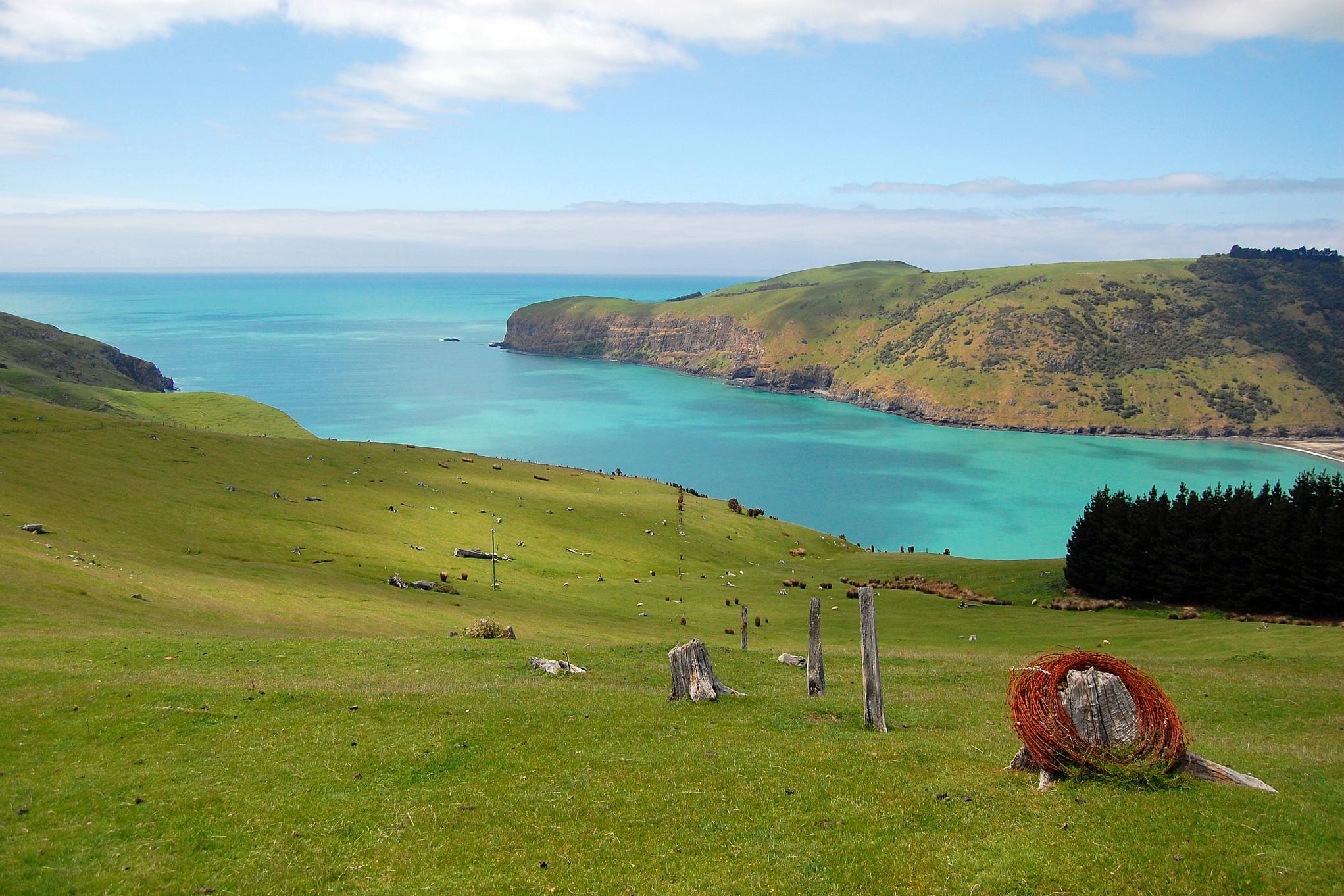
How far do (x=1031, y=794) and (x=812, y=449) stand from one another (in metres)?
169

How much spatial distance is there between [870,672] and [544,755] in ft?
21.3

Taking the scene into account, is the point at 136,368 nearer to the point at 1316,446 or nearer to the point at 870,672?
the point at 870,672

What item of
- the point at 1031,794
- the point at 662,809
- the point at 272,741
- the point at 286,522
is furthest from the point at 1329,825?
the point at 286,522

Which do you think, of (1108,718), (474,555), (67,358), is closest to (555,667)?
(1108,718)

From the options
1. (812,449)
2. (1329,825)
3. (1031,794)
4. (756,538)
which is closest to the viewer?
(1329,825)

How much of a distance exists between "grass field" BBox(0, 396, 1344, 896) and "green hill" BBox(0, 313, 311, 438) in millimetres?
62339

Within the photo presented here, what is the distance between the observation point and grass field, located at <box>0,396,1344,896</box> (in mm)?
10852

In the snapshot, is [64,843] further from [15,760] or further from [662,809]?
[662,809]

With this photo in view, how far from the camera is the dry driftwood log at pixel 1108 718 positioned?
12.5m

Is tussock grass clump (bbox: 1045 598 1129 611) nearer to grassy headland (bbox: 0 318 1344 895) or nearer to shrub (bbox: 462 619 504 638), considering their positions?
grassy headland (bbox: 0 318 1344 895)

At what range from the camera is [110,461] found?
5147cm

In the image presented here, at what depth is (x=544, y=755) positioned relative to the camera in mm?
15109

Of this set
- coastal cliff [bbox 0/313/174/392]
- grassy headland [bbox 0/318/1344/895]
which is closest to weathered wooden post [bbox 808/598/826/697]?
grassy headland [bbox 0/318/1344/895]

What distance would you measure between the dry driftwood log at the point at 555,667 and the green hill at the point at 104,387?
70878mm
